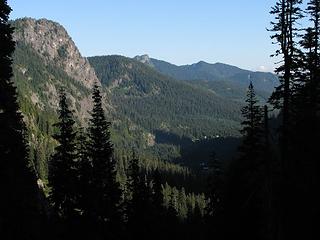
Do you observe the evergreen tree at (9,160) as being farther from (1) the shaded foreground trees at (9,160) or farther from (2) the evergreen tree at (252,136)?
(2) the evergreen tree at (252,136)

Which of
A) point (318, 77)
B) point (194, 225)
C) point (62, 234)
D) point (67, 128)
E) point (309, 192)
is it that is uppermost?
point (318, 77)

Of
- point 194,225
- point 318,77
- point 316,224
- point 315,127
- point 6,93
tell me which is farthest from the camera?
point 194,225

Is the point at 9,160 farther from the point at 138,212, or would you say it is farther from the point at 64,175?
the point at 138,212

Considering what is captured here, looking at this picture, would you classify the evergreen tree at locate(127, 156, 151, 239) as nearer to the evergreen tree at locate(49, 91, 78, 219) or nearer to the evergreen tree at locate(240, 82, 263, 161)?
the evergreen tree at locate(49, 91, 78, 219)

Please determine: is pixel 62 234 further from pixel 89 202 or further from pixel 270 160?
pixel 270 160

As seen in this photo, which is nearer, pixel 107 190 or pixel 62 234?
pixel 62 234

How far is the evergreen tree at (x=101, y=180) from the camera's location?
1614 inches

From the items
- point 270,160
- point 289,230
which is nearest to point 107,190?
point 289,230

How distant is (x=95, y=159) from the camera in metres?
42.4

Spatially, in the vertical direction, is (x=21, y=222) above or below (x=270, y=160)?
below

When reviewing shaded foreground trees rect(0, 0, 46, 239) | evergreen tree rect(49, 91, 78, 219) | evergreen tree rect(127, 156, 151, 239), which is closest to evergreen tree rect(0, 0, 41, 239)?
shaded foreground trees rect(0, 0, 46, 239)

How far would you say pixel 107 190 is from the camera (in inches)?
1695

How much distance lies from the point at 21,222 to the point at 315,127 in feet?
60.3

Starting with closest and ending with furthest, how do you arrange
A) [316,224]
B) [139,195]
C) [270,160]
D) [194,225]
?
[270,160] < [316,224] < [139,195] < [194,225]
